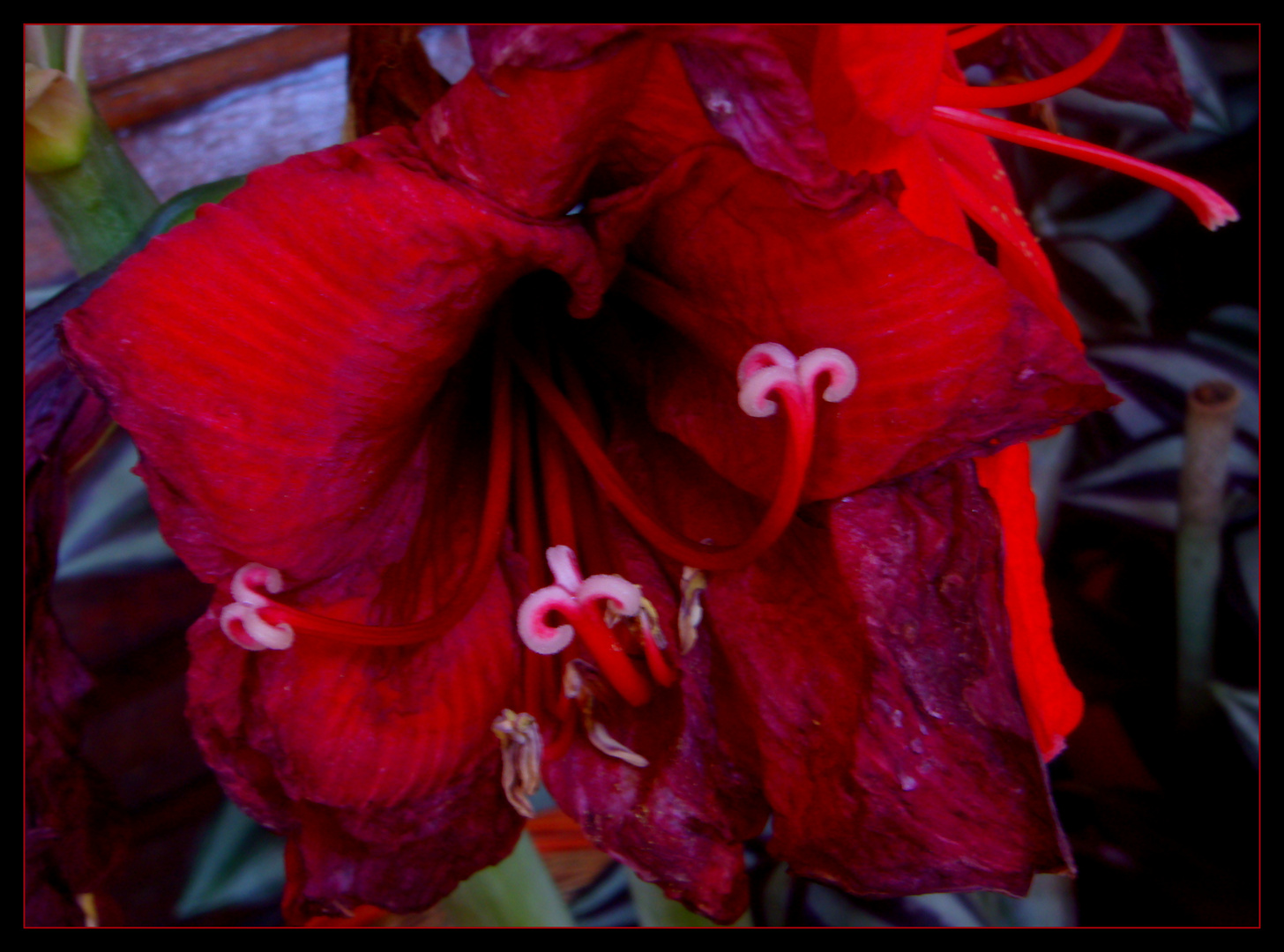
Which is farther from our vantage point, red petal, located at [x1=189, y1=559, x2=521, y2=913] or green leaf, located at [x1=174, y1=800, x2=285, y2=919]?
green leaf, located at [x1=174, y1=800, x2=285, y2=919]

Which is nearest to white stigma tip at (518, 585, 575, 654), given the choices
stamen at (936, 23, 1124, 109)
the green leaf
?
stamen at (936, 23, 1124, 109)

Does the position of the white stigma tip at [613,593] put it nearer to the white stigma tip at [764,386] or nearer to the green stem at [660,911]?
the white stigma tip at [764,386]

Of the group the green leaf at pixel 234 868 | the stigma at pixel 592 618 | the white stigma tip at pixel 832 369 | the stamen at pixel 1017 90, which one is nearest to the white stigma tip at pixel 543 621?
the stigma at pixel 592 618

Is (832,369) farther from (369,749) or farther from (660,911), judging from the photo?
(660,911)

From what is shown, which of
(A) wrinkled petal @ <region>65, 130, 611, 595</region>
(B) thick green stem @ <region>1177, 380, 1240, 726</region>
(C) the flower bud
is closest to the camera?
(A) wrinkled petal @ <region>65, 130, 611, 595</region>

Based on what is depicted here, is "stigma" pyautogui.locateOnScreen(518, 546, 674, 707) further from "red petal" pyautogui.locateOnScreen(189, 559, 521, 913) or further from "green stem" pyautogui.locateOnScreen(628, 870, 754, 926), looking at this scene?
"green stem" pyautogui.locateOnScreen(628, 870, 754, 926)

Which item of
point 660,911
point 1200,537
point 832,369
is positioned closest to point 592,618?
point 832,369
